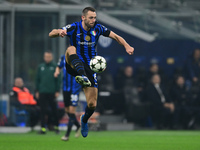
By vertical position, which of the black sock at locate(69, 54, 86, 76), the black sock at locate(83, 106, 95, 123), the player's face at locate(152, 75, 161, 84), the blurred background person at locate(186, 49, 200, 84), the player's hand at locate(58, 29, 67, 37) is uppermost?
the player's hand at locate(58, 29, 67, 37)

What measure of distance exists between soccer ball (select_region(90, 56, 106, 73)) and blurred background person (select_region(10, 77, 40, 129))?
727 centimetres

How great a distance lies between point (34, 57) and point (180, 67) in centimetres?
511

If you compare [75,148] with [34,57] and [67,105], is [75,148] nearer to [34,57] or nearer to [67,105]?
[67,105]

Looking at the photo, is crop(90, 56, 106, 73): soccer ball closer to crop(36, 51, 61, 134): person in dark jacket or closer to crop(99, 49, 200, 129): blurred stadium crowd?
crop(36, 51, 61, 134): person in dark jacket

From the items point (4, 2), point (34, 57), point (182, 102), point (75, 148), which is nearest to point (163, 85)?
point (182, 102)

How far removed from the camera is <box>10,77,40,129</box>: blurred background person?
16.8 meters

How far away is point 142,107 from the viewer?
1839 cm

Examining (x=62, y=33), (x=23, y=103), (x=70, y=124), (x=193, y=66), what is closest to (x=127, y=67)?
(x=193, y=66)

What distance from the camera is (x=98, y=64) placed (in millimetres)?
9656

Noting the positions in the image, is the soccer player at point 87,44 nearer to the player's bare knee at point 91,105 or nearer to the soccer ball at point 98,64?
the player's bare knee at point 91,105

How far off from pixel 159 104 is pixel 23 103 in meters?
4.30

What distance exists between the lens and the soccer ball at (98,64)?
31.6 ft

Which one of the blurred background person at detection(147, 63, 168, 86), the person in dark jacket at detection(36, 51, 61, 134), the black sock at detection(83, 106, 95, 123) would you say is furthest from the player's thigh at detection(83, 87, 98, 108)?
the blurred background person at detection(147, 63, 168, 86)

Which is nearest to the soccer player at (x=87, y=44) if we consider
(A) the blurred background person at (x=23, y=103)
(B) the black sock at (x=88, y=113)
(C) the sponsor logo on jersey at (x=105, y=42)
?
(B) the black sock at (x=88, y=113)
